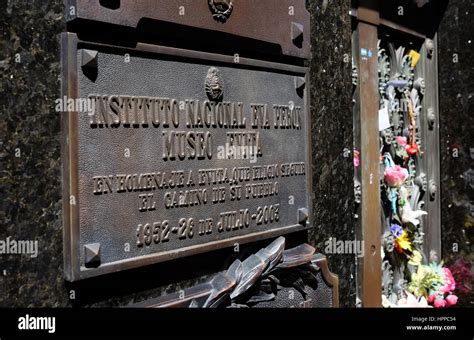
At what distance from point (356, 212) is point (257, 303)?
136 centimetres

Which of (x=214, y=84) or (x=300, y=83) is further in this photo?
(x=300, y=83)

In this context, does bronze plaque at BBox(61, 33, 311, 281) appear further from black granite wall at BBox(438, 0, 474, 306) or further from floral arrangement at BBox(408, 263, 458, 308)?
black granite wall at BBox(438, 0, 474, 306)

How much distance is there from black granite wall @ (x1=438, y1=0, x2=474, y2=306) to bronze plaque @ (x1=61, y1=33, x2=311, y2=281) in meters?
2.53

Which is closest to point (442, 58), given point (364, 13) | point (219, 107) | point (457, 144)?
point (457, 144)

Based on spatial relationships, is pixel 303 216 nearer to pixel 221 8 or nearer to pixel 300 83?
pixel 300 83

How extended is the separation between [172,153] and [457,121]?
3538mm

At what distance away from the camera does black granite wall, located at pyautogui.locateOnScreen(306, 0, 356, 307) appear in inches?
130

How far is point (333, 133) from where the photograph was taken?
11.3 feet

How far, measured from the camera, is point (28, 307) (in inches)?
79.6

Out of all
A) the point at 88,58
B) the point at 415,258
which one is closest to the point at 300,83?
the point at 88,58

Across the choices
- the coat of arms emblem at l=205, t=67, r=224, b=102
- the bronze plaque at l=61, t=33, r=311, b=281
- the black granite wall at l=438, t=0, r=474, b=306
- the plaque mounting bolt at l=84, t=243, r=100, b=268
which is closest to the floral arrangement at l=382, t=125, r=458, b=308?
the black granite wall at l=438, t=0, r=474, b=306

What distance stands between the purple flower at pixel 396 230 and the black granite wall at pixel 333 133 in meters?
0.99

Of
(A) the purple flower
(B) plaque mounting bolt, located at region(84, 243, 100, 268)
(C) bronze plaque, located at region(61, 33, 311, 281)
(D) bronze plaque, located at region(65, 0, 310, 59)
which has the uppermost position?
(D) bronze plaque, located at region(65, 0, 310, 59)

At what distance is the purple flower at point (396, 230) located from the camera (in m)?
4.52
